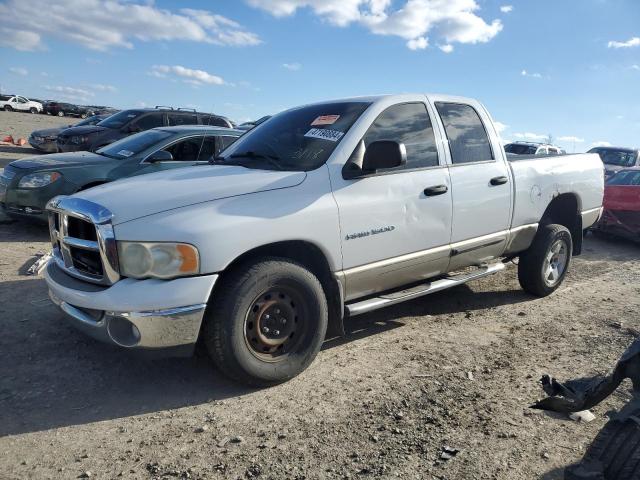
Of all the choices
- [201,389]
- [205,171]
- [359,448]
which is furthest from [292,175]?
[359,448]

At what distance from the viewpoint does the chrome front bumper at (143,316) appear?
288 cm

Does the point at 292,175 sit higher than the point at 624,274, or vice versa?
the point at 292,175

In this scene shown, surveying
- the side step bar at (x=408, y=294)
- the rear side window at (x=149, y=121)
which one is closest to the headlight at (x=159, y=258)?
the side step bar at (x=408, y=294)

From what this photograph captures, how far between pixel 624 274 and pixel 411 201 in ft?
15.0

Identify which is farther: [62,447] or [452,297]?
[452,297]

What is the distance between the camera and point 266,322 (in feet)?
10.8

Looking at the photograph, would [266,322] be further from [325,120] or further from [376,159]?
[325,120]

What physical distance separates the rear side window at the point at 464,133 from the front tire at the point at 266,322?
1920mm

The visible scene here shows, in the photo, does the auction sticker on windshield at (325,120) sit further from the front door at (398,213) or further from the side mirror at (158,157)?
the side mirror at (158,157)

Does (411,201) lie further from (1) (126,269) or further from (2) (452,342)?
(1) (126,269)

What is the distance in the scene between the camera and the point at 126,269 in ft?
9.71

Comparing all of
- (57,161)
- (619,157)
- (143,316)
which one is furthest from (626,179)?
(57,161)

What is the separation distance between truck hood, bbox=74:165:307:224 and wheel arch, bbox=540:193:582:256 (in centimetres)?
361

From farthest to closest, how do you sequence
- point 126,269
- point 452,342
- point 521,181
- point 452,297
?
1. point 452,297
2. point 521,181
3. point 452,342
4. point 126,269
